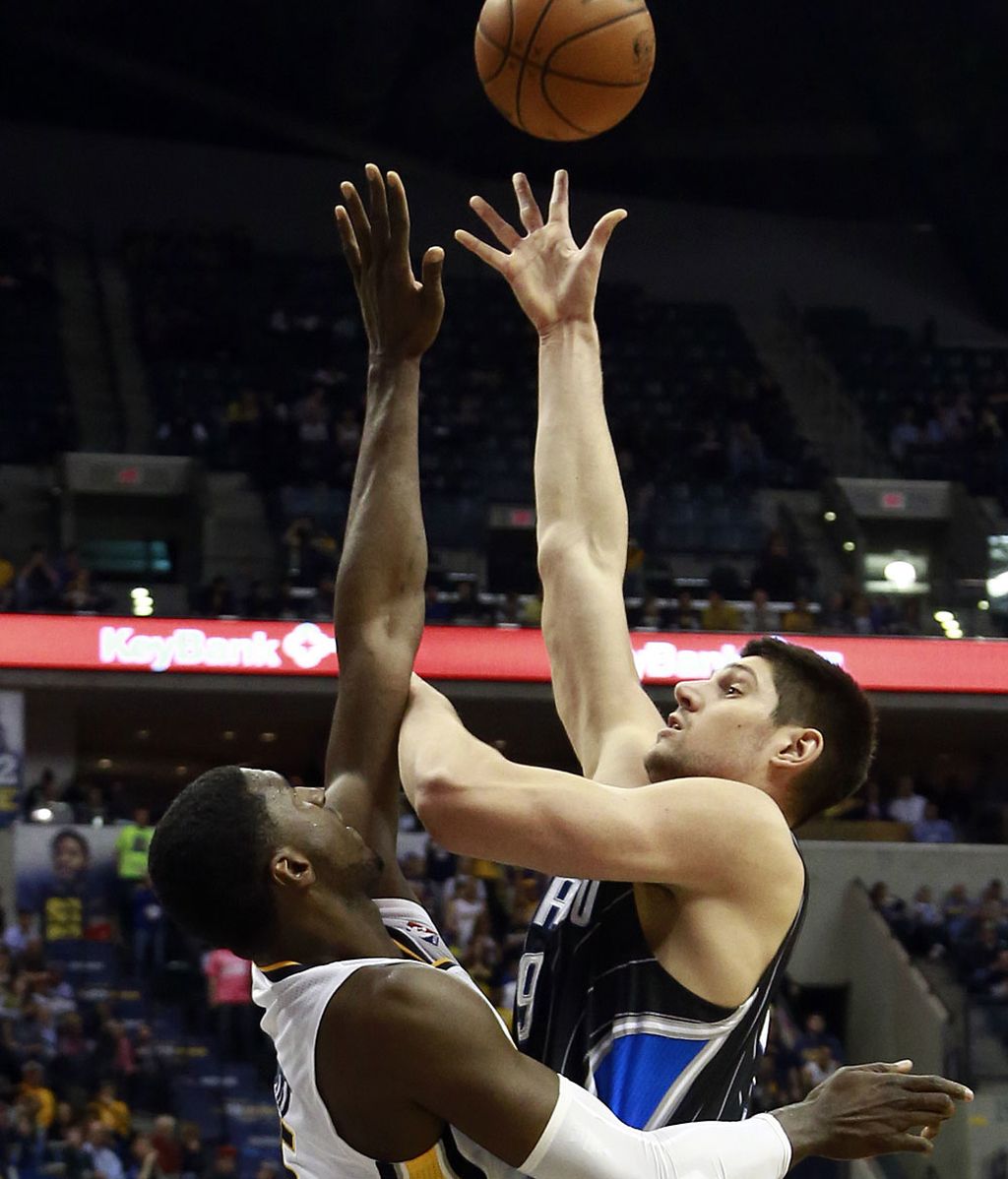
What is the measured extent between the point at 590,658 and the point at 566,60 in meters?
1.73

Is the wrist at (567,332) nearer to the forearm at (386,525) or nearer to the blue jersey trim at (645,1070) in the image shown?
the forearm at (386,525)

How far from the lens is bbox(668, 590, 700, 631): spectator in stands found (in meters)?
16.4

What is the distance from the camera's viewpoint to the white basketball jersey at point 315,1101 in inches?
111

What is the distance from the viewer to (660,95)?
23.8m

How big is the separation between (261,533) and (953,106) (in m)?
9.82

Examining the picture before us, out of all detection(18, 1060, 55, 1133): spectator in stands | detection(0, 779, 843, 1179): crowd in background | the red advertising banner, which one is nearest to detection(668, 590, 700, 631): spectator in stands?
the red advertising banner

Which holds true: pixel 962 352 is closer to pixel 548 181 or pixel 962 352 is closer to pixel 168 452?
pixel 548 181

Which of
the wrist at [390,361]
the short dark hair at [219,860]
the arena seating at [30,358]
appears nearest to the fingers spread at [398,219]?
the wrist at [390,361]

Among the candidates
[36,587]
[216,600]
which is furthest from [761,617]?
[36,587]

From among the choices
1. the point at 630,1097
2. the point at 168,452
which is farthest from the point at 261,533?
the point at 630,1097

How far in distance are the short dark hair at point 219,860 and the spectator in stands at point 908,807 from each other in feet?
46.7

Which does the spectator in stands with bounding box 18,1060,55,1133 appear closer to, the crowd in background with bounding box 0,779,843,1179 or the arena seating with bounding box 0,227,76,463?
the crowd in background with bounding box 0,779,843,1179

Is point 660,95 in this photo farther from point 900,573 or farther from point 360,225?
point 360,225

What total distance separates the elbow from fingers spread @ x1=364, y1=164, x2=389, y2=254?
1.05 m
